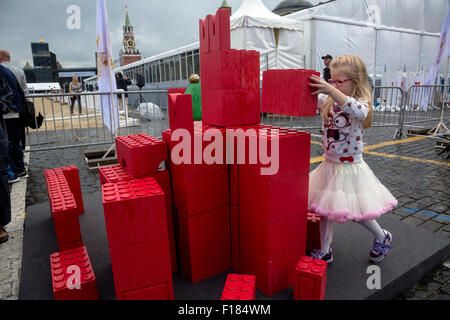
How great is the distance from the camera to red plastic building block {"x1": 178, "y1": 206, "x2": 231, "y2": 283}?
2.08 m

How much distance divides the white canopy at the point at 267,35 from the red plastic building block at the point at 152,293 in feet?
40.3

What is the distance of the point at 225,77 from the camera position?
6.71 ft

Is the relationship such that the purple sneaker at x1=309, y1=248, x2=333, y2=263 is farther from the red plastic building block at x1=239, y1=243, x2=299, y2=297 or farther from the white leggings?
the red plastic building block at x1=239, y1=243, x2=299, y2=297

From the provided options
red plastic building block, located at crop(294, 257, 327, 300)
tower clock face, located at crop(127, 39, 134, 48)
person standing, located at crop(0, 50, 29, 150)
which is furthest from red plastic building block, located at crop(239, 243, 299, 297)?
tower clock face, located at crop(127, 39, 134, 48)

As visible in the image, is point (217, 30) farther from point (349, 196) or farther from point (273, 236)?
point (349, 196)

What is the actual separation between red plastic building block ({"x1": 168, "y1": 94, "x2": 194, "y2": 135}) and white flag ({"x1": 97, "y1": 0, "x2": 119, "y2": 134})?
4089mm

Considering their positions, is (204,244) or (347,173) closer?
(204,244)

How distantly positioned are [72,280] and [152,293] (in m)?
0.52

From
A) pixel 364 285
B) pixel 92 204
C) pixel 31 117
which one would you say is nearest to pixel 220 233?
pixel 364 285

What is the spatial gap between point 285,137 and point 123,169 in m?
1.22

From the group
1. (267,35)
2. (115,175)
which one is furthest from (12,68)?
(267,35)

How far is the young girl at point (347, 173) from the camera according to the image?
2160 mm

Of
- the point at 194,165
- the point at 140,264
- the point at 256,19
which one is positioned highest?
the point at 256,19

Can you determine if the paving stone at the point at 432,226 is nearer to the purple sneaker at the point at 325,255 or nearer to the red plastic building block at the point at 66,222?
the purple sneaker at the point at 325,255
